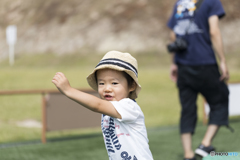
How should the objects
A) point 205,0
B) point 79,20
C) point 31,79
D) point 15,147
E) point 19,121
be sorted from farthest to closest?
point 79,20
point 31,79
point 19,121
point 15,147
point 205,0

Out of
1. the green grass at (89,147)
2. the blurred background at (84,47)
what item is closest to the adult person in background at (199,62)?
the green grass at (89,147)

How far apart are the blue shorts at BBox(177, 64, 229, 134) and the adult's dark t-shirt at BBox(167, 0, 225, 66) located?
87mm

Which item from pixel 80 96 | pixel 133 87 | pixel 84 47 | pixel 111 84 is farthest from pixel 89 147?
pixel 84 47

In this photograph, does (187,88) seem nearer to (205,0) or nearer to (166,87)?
(205,0)

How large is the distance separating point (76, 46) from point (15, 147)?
18287 millimetres

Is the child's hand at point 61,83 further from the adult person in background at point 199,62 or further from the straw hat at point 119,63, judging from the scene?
the adult person in background at point 199,62

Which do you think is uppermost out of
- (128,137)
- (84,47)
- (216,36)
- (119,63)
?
(84,47)

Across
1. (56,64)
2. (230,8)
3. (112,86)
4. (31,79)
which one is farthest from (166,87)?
(230,8)

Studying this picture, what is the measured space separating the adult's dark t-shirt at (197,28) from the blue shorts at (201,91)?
0.29 feet

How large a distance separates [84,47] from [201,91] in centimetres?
1983

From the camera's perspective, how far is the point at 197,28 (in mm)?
3637

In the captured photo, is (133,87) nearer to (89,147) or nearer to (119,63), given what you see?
(119,63)

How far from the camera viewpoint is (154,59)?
21859 mm

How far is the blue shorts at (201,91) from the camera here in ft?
12.0
